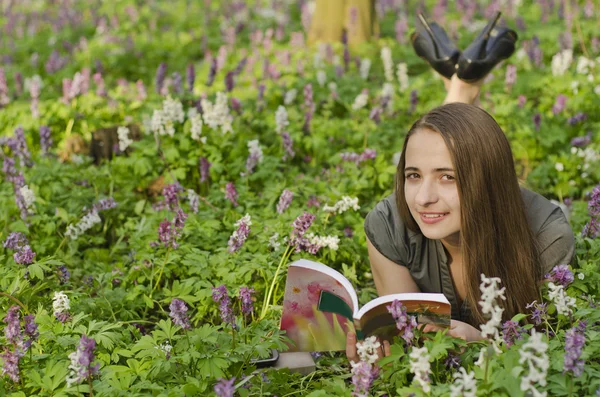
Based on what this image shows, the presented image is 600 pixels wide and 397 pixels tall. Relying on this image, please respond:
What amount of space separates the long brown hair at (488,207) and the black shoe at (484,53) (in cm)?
183

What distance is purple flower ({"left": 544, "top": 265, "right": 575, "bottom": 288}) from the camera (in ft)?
9.08

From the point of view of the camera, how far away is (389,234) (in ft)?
11.0

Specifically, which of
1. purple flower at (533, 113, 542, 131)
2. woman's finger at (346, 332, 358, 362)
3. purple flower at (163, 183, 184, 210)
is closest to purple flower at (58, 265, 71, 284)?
purple flower at (163, 183, 184, 210)

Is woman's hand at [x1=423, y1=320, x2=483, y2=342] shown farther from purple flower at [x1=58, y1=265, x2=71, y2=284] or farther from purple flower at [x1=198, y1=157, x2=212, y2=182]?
purple flower at [x1=198, y1=157, x2=212, y2=182]

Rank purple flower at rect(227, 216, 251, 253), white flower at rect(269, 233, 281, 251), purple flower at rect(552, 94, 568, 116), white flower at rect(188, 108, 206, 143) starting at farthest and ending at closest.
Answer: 1. purple flower at rect(552, 94, 568, 116)
2. white flower at rect(188, 108, 206, 143)
3. white flower at rect(269, 233, 281, 251)
4. purple flower at rect(227, 216, 251, 253)

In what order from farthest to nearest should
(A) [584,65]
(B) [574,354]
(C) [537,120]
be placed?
(A) [584,65]
(C) [537,120]
(B) [574,354]

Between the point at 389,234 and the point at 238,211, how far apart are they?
1.42 meters

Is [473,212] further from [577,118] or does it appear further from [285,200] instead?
[577,118]

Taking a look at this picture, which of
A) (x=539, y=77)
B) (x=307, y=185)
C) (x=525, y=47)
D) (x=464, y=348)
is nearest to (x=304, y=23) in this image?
(x=525, y=47)

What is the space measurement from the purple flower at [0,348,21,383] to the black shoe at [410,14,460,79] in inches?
142

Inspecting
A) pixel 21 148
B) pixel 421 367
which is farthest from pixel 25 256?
pixel 21 148

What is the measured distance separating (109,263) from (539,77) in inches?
212

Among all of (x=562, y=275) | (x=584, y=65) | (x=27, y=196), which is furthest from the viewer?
(x=584, y=65)

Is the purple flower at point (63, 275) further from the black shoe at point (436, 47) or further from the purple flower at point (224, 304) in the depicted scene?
the black shoe at point (436, 47)
